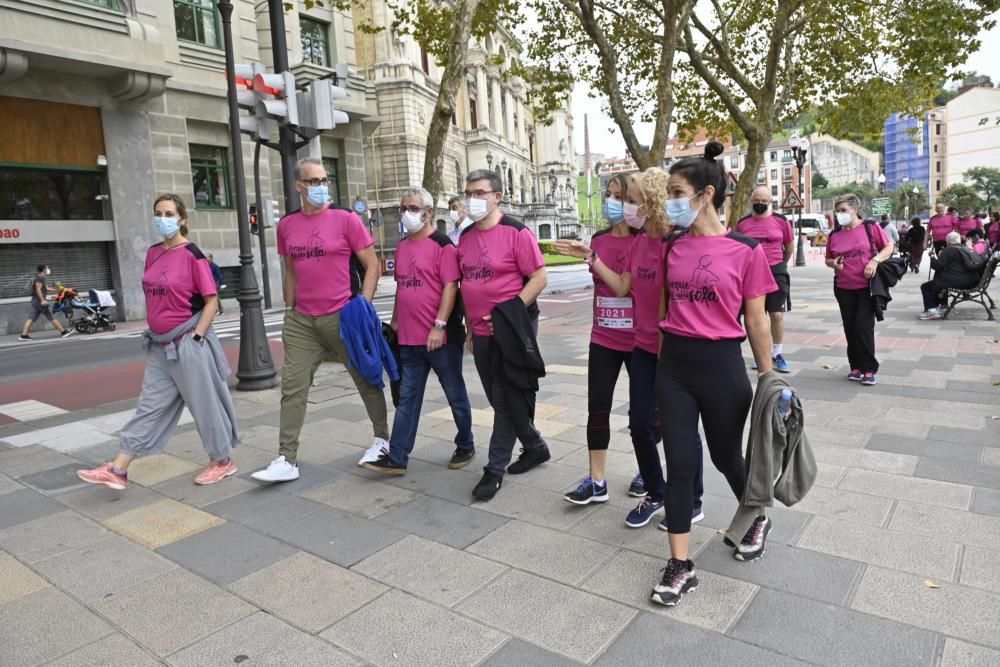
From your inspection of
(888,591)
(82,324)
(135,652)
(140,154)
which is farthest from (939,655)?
(140,154)

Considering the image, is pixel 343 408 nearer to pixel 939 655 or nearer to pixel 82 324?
pixel 939 655

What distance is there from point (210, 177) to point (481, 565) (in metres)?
21.8

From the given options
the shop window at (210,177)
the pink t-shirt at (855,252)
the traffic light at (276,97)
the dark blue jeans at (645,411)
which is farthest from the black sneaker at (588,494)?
the shop window at (210,177)

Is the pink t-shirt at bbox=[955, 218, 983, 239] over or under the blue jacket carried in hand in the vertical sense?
over

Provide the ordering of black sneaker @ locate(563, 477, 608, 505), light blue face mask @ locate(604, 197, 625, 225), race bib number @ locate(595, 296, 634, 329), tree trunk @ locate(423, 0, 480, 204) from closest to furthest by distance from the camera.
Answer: light blue face mask @ locate(604, 197, 625, 225) < race bib number @ locate(595, 296, 634, 329) < black sneaker @ locate(563, 477, 608, 505) < tree trunk @ locate(423, 0, 480, 204)

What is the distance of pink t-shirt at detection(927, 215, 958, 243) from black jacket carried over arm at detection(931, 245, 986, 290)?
5.50 m

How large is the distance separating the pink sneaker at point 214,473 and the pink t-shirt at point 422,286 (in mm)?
1503

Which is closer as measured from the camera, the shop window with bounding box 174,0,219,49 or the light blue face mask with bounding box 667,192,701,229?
the light blue face mask with bounding box 667,192,701,229

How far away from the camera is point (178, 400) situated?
15.5ft

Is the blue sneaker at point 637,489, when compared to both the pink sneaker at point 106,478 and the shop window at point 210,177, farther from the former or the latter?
the shop window at point 210,177

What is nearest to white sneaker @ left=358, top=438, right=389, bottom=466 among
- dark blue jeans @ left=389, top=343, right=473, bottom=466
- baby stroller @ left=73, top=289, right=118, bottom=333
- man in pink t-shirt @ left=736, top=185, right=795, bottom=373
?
dark blue jeans @ left=389, top=343, right=473, bottom=466

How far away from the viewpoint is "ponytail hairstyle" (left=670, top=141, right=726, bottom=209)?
10.0ft

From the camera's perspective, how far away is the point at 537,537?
3693 millimetres

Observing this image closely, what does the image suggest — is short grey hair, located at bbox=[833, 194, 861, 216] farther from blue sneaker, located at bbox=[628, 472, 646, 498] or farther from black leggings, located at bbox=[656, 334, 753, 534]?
black leggings, located at bbox=[656, 334, 753, 534]
